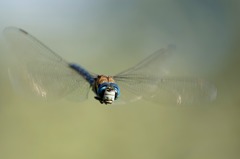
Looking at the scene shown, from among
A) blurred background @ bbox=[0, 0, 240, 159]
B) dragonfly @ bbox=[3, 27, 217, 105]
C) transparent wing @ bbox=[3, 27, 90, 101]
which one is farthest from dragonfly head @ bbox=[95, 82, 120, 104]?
blurred background @ bbox=[0, 0, 240, 159]

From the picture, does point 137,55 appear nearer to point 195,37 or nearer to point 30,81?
point 195,37

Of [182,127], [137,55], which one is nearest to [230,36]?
[137,55]

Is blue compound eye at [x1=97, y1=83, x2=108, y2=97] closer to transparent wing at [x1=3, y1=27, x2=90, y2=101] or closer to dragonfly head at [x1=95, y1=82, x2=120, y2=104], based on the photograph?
dragonfly head at [x1=95, y1=82, x2=120, y2=104]

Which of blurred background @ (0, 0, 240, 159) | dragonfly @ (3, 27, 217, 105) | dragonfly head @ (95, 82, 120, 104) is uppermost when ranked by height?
blurred background @ (0, 0, 240, 159)

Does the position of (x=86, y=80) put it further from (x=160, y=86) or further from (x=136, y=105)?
(x=136, y=105)

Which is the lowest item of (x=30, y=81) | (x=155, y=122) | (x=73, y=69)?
(x=30, y=81)

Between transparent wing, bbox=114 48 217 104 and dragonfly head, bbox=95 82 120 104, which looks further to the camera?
transparent wing, bbox=114 48 217 104

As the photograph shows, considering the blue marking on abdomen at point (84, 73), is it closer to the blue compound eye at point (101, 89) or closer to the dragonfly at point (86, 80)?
the dragonfly at point (86, 80)
